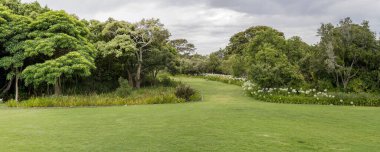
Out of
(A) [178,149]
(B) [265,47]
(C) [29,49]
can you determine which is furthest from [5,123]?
(B) [265,47]

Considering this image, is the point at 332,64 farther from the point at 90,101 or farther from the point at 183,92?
the point at 90,101

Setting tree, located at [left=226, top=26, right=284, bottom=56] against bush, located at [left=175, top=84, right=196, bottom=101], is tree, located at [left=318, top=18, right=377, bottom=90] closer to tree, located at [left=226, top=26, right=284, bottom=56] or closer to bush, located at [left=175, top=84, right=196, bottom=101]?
bush, located at [left=175, top=84, right=196, bottom=101]

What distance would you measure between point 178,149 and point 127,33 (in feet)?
55.5

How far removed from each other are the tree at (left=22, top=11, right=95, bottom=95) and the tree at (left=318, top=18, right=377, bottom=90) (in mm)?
13471

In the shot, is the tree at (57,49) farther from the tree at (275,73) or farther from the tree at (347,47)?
the tree at (347,47)

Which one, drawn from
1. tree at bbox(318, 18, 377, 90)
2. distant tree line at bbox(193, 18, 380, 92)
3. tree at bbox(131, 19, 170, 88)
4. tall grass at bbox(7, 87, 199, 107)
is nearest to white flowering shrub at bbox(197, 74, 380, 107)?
distant tree line at bbox(193, 18, 380, 92)

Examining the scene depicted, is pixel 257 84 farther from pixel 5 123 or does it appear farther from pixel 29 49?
pixel 5 123

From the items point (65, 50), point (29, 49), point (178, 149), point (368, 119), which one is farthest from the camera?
point (65, 50)

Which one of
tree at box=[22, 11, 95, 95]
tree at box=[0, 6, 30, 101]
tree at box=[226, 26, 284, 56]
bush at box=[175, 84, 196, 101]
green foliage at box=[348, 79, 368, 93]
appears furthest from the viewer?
tree at box=[226, 26, 284, 56]

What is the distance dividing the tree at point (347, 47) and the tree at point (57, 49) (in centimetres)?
1347

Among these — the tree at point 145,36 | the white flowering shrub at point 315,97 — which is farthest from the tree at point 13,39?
the white flowering shrub at point 315,97

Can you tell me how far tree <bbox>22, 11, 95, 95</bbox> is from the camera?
14.7 metres

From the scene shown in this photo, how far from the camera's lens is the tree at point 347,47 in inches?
715

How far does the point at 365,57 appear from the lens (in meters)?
18.3
